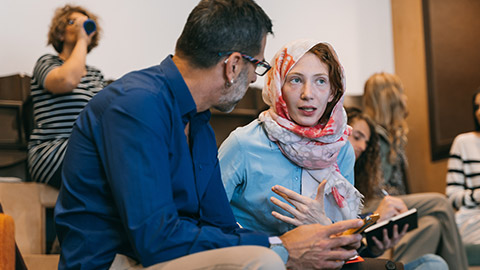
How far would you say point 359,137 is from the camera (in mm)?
3051

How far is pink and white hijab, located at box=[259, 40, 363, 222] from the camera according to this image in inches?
81.1

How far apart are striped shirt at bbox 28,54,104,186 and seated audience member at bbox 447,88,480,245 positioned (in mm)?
2193

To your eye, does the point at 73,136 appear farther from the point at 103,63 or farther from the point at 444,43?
the point at 444,43

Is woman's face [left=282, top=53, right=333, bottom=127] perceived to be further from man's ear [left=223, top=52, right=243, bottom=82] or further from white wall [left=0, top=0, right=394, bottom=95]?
white wall [left=0, top=0, right=394, bottom=95]

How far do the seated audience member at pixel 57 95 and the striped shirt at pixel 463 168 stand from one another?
216 centimetres

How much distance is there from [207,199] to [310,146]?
1.65ft

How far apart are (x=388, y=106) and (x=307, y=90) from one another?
7.08ft

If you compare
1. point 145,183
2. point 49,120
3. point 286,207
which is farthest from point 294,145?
point 49,120

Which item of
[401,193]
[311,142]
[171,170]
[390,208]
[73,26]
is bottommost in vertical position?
[401,193]

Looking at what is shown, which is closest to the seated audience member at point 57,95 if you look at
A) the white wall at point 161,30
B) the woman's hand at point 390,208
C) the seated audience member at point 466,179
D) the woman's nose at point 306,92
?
the white wall at point 161,30

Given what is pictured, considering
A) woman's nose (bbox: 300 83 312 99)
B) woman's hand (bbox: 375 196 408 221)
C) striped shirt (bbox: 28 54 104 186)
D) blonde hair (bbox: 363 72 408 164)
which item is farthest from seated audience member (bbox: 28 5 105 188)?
blonde hair (bbox: 363 72 408 164)

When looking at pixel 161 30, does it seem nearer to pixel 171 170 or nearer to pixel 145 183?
pixel 171 170

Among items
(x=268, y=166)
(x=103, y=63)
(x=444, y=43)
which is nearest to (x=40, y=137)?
(x=103, y=63)

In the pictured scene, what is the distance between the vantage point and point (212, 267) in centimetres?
132
